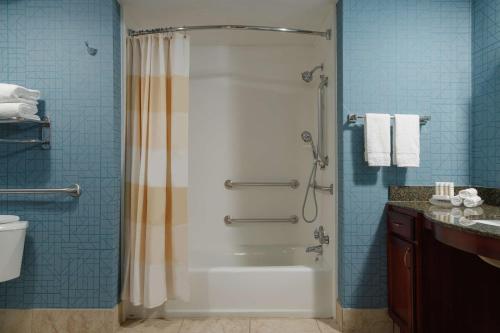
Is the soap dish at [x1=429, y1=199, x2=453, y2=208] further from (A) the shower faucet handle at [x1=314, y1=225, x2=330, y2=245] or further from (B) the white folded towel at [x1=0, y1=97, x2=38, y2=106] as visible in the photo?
(B) the white folded towel at [x1=0, y1=97, x2=38, y2=106]

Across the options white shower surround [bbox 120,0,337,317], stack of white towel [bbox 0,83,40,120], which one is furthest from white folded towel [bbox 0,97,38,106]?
white shower surround [bbox 120,0,337,317]

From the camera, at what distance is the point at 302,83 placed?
9.54 feet

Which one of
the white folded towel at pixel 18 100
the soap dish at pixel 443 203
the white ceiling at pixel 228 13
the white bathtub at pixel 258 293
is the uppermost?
the white ceiling at pixel 228 13

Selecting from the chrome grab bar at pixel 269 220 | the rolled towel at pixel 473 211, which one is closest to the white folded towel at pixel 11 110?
the chrome grab bar at pixel 269 220

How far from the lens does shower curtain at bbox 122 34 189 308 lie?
6.66 feet

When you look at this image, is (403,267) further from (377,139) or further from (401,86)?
(401,86)

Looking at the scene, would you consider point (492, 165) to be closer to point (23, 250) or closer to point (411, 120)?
point (411, 120)

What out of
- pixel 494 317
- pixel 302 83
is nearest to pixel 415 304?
pixel 494 317

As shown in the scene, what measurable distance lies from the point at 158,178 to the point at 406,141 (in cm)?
157

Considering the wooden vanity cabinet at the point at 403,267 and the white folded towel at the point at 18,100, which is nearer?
the wooden vanity cabinet at the point at 403,267

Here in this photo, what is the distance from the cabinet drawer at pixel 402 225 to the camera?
1.68 meters

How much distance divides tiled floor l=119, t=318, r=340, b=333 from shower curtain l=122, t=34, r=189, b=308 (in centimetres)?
16

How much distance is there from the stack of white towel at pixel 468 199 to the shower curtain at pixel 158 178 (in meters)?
1.61

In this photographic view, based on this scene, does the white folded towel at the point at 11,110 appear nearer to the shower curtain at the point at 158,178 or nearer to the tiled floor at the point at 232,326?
the shower curtain at the point at 158,178
